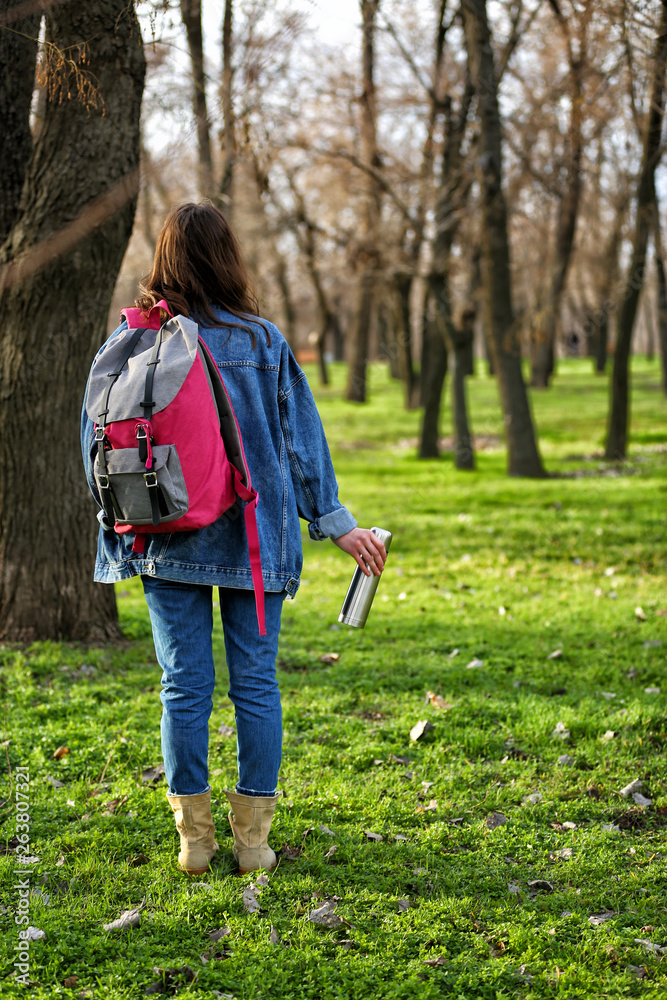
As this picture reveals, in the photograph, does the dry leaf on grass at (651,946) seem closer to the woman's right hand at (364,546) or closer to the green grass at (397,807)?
the green grass at (397,807)

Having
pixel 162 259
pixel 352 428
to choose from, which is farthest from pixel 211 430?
pixel 352 428

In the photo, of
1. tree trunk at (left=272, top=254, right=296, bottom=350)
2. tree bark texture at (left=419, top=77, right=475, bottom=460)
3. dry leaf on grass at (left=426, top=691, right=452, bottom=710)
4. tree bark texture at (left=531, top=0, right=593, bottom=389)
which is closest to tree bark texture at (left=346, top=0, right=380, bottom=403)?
tree bark texture at (left=419, top=77, right=475, bottom=460)

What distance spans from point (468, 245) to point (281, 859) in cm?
1422

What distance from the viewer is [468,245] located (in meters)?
15.8

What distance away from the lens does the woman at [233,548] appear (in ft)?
9.11

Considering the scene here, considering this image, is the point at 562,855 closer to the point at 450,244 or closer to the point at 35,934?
the point at 35,934

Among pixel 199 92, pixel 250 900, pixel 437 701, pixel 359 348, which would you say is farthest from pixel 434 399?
pixel 250 900

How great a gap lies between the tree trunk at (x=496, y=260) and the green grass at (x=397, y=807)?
5357mm

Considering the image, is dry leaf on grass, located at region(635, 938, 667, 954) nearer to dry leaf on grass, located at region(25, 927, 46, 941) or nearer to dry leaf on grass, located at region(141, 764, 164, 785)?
dry leaf on grass, located at region(25, 927, 46, 941)

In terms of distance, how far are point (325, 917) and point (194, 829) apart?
54 centimetres

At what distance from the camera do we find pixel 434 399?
599 inches

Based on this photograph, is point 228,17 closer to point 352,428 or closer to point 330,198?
point 352,428

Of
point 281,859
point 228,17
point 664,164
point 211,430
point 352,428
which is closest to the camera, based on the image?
point 211,430

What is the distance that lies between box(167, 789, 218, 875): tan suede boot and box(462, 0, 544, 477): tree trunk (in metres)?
10.1
